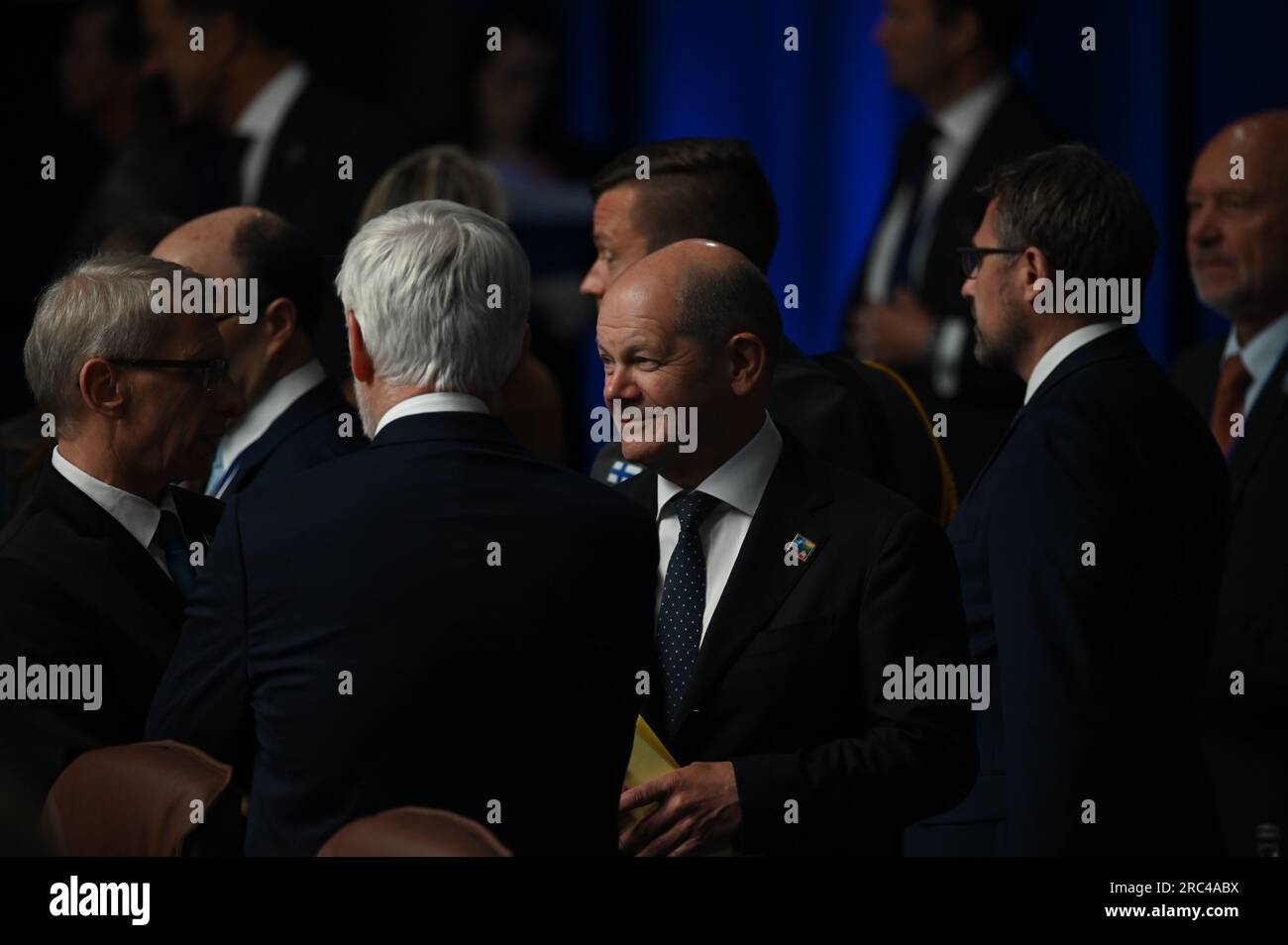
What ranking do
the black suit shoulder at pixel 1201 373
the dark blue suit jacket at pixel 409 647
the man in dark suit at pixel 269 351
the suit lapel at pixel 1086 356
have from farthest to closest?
the black suit shoulder at pixel 1201 373
the man in dark suit at pixel 269 351
the suit lapel at pixel 1086 356
the dark blue suit jacket at pixel 409 647

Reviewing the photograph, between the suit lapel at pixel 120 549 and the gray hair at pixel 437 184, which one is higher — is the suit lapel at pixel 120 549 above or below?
below

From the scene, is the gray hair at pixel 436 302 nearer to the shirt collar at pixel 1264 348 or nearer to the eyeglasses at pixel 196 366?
the eyeglasses at pixel 196 366

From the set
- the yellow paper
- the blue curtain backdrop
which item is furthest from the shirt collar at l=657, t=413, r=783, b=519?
the blue curtain backdrop

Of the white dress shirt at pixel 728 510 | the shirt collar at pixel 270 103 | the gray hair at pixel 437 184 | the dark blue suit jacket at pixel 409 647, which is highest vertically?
the shirt collar at pixel 270 103

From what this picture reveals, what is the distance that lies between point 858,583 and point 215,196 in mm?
3504

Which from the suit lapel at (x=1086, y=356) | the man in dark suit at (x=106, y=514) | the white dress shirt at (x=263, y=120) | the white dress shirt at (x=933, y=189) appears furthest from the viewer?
the white dress shirt at (x=263, y=120)

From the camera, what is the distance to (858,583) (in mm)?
2846

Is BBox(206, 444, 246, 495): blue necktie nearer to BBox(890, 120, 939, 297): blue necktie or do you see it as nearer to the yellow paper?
the yellow paper

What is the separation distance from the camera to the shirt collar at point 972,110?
5645mm

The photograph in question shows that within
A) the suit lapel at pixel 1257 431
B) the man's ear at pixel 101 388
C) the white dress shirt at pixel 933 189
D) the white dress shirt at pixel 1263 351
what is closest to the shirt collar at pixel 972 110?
the white dress shirt at pixel 933 189

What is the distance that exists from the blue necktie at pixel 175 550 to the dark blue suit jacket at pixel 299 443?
16.8 inches

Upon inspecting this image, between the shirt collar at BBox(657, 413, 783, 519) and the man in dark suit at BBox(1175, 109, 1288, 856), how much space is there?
1.55 metres
